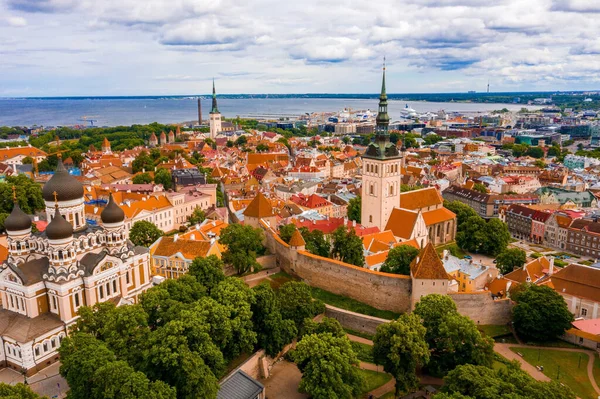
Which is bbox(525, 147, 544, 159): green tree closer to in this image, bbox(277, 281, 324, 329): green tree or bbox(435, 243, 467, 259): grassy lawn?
bbox(435, 243, 467, 259): grassy lawn

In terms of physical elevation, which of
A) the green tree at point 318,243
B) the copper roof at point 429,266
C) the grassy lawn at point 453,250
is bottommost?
the grassy lawn at point 453,250

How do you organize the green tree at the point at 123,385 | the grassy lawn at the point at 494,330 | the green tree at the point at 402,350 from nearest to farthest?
the green tree at the point at 123,385 < the green tree at the point at 402,350 < the grassy lawn at the point at 494,330

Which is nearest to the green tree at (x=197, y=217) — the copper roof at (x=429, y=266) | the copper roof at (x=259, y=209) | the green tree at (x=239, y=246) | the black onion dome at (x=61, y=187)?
the copper roof at (x=259, y=209)

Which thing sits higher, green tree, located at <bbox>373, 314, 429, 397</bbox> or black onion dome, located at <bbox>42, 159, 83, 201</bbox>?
black onion dome, located at <bbox>42, 159, 83, 201</bbox>

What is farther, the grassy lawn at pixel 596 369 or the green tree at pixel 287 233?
the green tree at pixel 287 233

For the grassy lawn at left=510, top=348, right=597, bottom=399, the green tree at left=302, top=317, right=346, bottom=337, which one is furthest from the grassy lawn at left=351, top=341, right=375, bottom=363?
the grassy lawn at left=510, top=348, right=597, bottom=399

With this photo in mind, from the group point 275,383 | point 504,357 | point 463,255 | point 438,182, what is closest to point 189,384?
point 275,383

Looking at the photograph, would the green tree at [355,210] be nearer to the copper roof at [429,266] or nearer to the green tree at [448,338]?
the copper roof at [429,266]
